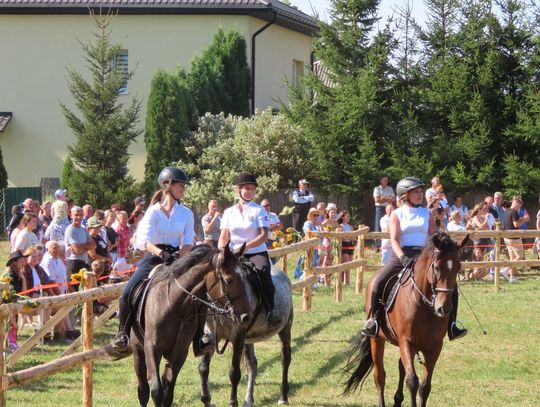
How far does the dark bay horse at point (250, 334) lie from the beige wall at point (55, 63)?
80.9ft

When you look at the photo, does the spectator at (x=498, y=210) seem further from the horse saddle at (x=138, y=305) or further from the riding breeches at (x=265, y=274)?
the horse saddle at (x=138, y=305)

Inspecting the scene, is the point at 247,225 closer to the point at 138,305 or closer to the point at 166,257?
the point at 166,257

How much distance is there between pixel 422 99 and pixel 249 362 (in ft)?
68.1

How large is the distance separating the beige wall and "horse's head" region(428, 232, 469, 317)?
27072 millimetres

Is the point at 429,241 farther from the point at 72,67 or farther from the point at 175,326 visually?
the point at 72,67

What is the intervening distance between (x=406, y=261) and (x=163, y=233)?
266 centimetres

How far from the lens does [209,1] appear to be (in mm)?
36500

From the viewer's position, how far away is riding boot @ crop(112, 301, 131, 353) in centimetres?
1041

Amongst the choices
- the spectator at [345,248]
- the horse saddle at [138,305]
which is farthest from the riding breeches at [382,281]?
the spectator at [345,248]

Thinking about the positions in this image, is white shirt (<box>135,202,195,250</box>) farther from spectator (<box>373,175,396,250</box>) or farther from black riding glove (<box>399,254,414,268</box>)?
spectator (<box>373,175,396,250</box>)

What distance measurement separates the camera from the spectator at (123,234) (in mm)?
19547

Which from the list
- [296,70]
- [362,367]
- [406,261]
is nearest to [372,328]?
[362,367]

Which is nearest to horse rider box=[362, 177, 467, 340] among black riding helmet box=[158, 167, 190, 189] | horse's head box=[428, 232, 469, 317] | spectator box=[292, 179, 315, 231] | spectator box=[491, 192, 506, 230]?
horse's head box=[428, 232, 469, 317]

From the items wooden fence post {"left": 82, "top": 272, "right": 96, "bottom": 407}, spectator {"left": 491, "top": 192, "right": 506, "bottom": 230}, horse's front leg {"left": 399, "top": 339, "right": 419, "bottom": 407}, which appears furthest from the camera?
spectator {"left": 491, "top": 192, "right": 506, "bottom": 230}
